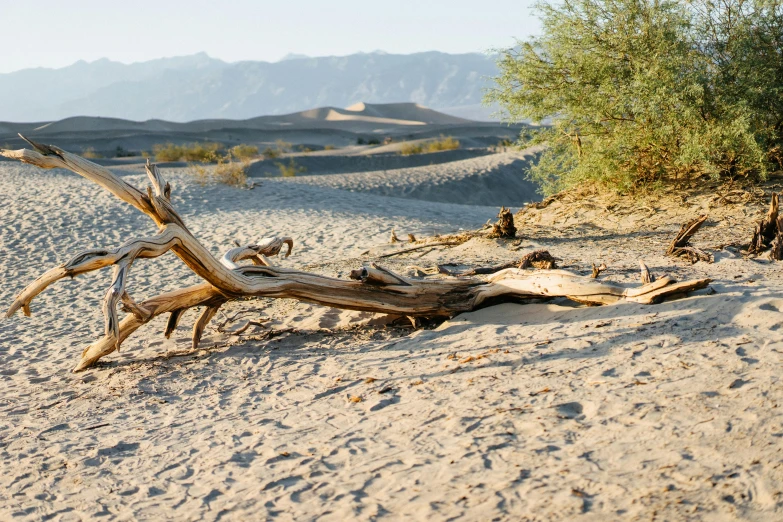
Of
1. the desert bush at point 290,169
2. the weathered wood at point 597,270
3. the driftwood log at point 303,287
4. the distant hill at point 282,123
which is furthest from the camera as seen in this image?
the distant hill at point 282,123

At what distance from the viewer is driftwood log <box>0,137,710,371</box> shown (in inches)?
211

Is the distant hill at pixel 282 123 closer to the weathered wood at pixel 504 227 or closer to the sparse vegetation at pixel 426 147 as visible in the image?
the sparse vegetation at pixel 426 147

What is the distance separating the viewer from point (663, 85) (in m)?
8.81

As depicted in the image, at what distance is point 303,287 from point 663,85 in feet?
16.8

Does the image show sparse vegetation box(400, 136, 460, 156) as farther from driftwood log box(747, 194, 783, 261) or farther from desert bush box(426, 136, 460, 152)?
driftwood log box(747, 194, 783, 261)

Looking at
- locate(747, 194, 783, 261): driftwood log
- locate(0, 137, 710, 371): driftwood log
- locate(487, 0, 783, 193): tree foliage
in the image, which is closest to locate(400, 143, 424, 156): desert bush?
locate(487, 0, 783, 193): tree foliage


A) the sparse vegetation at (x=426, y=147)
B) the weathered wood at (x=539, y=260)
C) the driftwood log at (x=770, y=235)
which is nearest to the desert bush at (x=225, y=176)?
the weathered wood at (x=539, y=260)

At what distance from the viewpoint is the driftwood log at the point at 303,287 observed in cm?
535

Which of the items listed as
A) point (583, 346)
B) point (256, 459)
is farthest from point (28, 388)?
point (583, 346)

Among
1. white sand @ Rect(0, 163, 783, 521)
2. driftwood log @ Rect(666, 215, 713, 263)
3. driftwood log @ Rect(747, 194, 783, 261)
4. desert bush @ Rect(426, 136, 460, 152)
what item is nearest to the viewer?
white sand @ Rect(0, 163, 783, 521)

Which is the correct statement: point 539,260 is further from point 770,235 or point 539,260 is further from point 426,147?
point 426,147

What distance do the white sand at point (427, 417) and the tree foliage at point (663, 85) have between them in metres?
2.57

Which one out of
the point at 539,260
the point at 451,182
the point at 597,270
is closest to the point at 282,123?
the point at 451,182

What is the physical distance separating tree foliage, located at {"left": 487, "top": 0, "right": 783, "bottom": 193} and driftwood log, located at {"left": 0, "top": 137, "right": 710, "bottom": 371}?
3798mm
